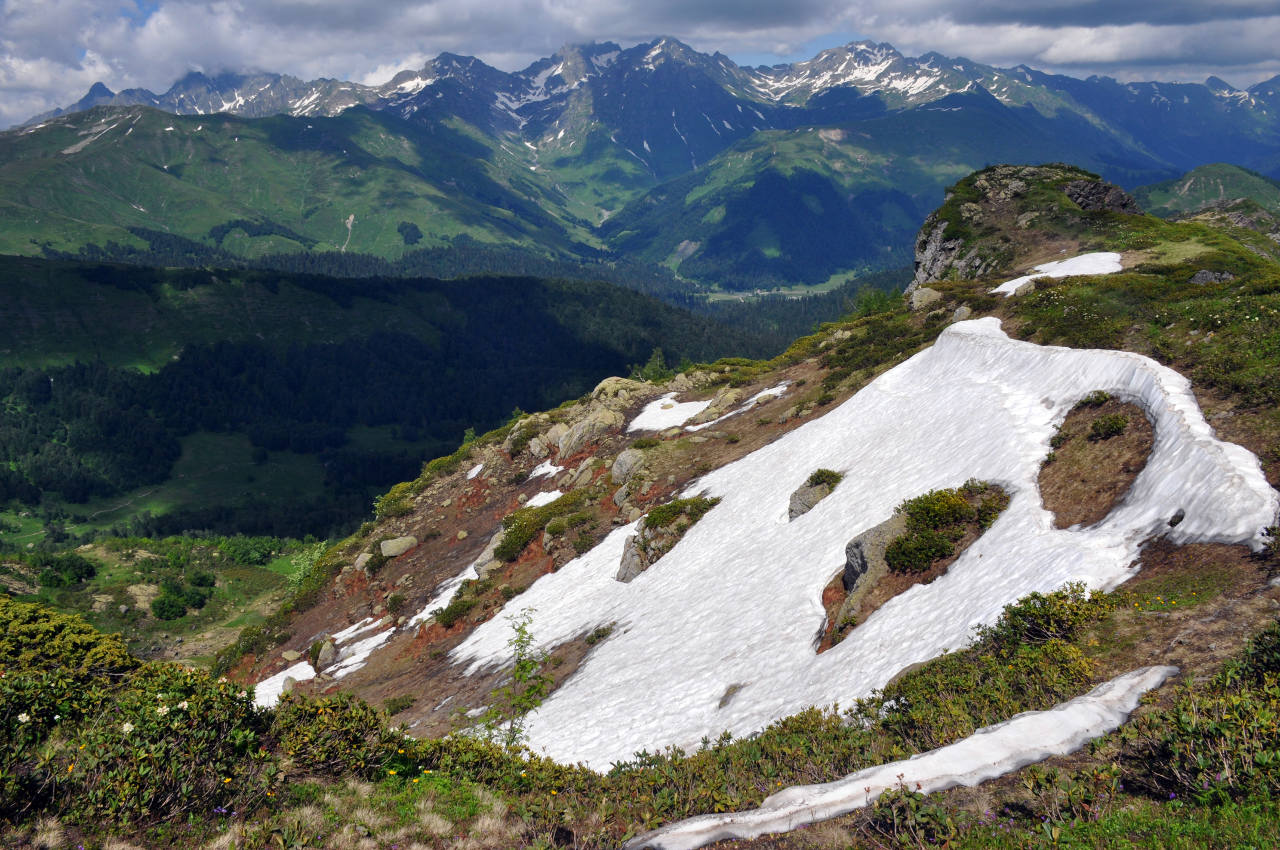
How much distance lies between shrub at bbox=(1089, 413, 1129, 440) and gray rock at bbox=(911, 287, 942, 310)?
3887 cm

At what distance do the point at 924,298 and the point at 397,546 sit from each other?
5399cm

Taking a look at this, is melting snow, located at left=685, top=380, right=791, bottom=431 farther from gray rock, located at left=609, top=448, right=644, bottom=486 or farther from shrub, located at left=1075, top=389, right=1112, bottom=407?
shrub, located at left=1075, top=389, right=1112, bottom=407

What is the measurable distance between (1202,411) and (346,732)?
81.5 feet

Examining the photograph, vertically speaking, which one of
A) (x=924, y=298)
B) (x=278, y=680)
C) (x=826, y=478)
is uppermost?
(x=924, y=298)

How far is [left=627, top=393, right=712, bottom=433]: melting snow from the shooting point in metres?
58.8

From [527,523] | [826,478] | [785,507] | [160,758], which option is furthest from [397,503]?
[160,758]

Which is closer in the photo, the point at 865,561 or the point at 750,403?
the point at 865,561

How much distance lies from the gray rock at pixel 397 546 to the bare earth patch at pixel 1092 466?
51.1 meters

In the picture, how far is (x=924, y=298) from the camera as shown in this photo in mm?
59688

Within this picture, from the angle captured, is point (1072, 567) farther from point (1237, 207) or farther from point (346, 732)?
point (1237, 207)

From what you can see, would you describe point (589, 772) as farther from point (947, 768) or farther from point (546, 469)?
point (546, 469)

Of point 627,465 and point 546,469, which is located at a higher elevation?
point 627,465

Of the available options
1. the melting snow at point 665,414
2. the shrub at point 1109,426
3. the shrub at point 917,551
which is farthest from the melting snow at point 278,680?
the shrub at point 1109,426

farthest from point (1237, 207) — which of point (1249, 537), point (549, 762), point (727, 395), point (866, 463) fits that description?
point (549, 762)
